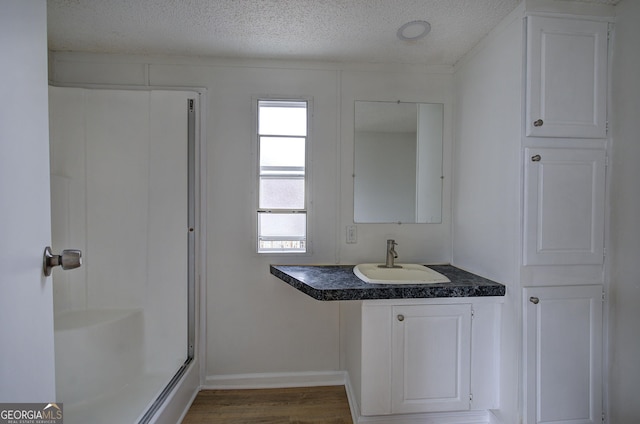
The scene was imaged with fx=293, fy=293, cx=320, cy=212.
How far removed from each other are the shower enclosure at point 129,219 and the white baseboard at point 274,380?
0.27 m

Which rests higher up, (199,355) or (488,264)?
(488,264)

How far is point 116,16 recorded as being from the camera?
1542 mm

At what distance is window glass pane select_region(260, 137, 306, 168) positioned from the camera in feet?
6.57

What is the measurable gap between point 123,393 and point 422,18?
8.65ft

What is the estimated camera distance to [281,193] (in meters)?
2.01

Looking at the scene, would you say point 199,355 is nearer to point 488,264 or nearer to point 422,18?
point 488,264

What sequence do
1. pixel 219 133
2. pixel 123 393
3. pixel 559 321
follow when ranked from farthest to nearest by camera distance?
pixel 219 133
pixel 123 393
pixel 559 321

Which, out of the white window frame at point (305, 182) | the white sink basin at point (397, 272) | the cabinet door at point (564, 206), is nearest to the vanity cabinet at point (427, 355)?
the white sink basin at point (397, 272)

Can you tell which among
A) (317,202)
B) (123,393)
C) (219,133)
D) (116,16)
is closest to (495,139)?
(317,202)

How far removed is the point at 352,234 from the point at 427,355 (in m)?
0.84

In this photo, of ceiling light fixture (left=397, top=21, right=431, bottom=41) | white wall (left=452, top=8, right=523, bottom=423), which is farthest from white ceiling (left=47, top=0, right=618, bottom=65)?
white wall (left=452, top=8, right=523, bottom=423)

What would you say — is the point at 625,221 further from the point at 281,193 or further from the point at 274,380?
the point at 274,380

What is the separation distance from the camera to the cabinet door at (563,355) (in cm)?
144

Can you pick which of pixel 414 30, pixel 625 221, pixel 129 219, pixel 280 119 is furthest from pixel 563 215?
pixel 129 219
